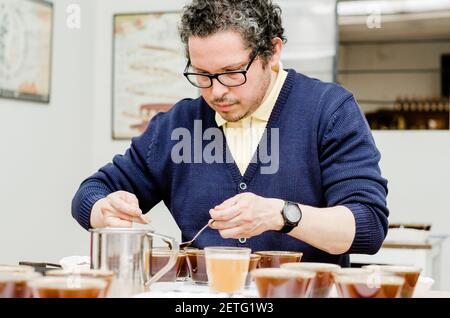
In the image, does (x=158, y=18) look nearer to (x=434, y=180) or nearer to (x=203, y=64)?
(x=434, y=180)

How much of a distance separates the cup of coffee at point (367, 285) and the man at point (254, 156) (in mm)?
327

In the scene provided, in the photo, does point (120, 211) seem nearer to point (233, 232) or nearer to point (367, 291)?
point (233, 232)

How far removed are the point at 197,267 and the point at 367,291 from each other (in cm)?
41

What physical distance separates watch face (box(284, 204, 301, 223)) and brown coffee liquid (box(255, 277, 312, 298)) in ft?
1.06

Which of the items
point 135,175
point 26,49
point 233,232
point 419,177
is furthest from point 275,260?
point 419,177

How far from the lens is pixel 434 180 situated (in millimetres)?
3818

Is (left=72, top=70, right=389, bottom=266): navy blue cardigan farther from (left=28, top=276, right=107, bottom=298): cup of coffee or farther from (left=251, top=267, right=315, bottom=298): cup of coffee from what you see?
(left=28, top=276, right=107, bottom=298): cup of coffee

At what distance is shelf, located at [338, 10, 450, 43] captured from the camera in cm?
729

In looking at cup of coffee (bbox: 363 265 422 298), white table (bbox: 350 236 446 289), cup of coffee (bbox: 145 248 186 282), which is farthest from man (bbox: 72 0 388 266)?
white table (bbox: 350 236 446 289)

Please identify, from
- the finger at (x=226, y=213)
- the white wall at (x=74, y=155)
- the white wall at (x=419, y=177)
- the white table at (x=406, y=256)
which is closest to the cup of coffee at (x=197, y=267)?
the finger at (x=226, y=213)

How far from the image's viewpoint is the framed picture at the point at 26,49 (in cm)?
328

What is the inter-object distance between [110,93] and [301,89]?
250cm

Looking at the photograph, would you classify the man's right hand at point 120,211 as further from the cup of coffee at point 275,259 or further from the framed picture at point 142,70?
the framed picture at point 142,70
